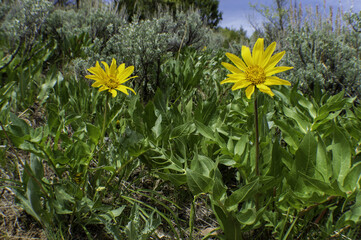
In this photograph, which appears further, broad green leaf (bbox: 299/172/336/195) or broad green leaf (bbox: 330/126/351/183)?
broad green leaf (bbox: 330/126/351/183)

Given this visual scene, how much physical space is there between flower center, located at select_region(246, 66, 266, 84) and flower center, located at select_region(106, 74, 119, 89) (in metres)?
0.84

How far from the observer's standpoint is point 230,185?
5.97ft

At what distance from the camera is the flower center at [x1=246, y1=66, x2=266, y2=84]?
103 centimetres

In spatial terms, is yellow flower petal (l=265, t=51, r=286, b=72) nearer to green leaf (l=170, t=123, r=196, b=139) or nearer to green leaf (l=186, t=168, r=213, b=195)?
green leaf (l=186, t=168, r=213, b=195)

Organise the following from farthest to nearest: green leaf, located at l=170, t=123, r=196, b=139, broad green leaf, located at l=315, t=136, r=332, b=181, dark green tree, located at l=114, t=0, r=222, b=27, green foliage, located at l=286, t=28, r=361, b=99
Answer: dark green tree, located at l=114, t=0, r=222, b=27
green foliage, located at l=286, t=28, r=361, b=99
green leaf, located at l=170, t=123, r=196, b=139
broad green leaf, located at l=315, t=136, r=332, b=181

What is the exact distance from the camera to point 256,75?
41.1 inches

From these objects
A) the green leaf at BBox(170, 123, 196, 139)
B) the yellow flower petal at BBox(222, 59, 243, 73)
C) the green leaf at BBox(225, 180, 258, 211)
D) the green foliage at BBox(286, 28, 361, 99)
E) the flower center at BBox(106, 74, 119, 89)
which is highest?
the green foliage at BBox(286, 28, 361, 99)

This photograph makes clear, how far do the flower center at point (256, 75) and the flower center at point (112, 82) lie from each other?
84 centimetres

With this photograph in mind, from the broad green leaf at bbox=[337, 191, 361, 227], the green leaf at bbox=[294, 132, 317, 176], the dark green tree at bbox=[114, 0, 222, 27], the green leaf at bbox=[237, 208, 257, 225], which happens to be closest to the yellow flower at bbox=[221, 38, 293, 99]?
the green leaf at bbox=[294, 132, 317, 176]

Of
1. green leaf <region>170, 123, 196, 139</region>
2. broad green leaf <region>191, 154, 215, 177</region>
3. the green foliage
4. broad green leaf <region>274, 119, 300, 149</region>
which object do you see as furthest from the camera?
the green foliage

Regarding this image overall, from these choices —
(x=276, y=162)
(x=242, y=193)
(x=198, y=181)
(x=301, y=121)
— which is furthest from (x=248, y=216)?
(x=301, y=121)

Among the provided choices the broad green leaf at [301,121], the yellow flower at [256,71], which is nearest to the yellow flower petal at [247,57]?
the yellow flower at [256,71]

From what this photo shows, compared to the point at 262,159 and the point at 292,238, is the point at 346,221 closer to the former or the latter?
the point at 292,238

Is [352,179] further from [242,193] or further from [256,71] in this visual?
[256,71]
